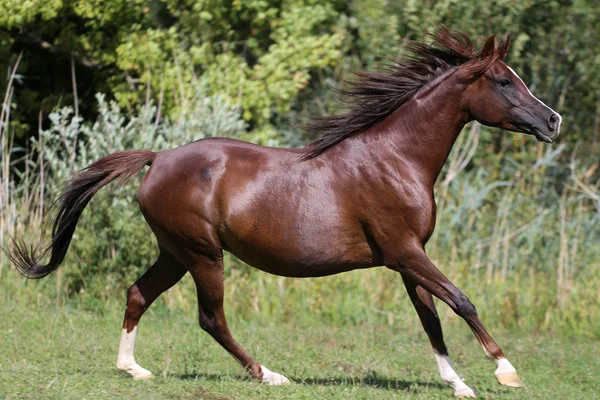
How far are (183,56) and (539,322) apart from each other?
5.36m

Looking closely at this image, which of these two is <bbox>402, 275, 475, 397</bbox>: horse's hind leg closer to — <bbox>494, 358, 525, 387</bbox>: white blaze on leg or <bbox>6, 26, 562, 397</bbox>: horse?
<bbox>6, 26, 562, 397</bbox>: horse

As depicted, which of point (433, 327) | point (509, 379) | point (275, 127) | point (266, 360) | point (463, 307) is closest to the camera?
point (509, 379)

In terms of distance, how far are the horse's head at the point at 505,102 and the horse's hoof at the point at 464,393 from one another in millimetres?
1715

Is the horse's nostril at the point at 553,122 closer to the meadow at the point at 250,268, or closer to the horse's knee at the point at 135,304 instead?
the meadow at the point at 250,268

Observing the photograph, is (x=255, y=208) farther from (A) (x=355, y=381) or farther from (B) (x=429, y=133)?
(A) (x=355, y=381)

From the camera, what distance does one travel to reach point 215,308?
6.04 metres

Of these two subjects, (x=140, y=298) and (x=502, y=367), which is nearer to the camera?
(x=502, y=367)

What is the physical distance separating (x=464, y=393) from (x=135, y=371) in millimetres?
2241

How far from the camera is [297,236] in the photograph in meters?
5.71

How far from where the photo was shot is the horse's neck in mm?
5809

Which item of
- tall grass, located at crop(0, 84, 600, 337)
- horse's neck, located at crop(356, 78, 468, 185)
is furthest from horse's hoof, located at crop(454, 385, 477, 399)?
tall grass, located at crop(0, 84, 600, 337)

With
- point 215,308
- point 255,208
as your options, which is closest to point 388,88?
point 255,208

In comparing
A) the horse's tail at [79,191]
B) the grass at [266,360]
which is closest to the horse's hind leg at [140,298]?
the grass at [266,360]

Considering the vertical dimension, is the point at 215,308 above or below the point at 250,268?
above
